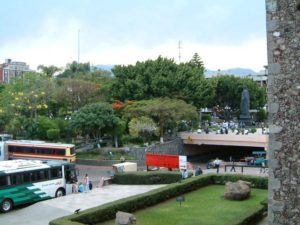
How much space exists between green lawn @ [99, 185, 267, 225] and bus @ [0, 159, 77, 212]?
783 cm

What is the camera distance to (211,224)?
18797 mm

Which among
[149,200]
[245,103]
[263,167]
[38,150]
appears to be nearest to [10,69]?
[245,103]

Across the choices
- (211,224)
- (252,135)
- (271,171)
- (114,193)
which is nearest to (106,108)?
(252,135)

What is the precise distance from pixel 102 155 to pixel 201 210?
25.7 meters

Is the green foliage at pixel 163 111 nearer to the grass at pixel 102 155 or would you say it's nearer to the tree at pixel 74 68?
the grass at pixel 102 155

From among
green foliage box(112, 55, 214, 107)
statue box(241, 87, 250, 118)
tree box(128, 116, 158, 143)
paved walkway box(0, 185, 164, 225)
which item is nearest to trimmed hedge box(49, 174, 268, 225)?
paved walkway box(0, 185, 164, 225)

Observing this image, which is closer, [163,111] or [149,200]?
[149,200]

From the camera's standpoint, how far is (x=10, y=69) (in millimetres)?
148750

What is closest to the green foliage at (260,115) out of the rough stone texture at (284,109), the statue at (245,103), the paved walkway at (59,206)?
the statue at (245,103)

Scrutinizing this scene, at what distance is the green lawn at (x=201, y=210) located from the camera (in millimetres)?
19562

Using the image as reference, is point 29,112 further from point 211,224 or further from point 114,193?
point 211,224

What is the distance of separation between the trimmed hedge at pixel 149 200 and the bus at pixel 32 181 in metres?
7.35

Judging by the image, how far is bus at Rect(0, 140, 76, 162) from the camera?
4006 centimetres

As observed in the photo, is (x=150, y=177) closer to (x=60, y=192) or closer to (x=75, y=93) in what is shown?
(x=60, y=192)
